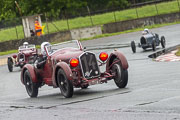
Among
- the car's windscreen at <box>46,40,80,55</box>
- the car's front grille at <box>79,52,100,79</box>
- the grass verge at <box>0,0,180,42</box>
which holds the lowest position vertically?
the car's front grille at <box>79,52,100,79</box>

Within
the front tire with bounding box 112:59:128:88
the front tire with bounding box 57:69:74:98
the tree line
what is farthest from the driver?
the tree line

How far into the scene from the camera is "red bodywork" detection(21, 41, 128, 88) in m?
11.7

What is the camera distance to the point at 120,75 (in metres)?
11.9

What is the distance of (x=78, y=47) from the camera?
1340 cm

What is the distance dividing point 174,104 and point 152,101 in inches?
29.6

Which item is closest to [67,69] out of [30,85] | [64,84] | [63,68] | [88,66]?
[63,68]

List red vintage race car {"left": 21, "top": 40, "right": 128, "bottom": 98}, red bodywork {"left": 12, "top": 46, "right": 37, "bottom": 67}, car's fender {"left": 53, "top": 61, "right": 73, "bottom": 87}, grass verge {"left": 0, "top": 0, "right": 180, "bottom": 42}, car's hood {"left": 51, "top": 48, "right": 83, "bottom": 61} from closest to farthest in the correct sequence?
car's fender {"left": 53, "top": 61, "right": 73, "bottom": 87}
red vintage race car {"left": 21, "top": 40, "right": 128, "bottom": 98}
car's hood {"left": 51, "top": 48, "right": 83, "bottom": 61}
red bodywork {"left": 12, "top": 46, "right": 37, "bottom": 67}
grass verge {"left": 0, "top": 0, "right": 180, "bottom": 42}

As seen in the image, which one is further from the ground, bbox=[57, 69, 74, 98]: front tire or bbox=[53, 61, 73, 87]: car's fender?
bbox=[53, 61, 73, 87]: car's fender

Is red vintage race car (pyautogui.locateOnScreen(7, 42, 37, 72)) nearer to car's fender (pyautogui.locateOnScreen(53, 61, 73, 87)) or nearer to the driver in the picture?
the driver

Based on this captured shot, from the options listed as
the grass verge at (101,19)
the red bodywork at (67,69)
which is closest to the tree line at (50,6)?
the grass verge at (101,19)

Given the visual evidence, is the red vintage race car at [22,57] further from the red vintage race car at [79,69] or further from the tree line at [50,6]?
the tree line at [50,6]

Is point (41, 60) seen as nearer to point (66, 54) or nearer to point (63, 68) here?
point (66, 54)

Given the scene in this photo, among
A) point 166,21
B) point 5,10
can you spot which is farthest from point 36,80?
point 5,10

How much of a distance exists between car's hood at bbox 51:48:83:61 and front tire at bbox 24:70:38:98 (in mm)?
1114
